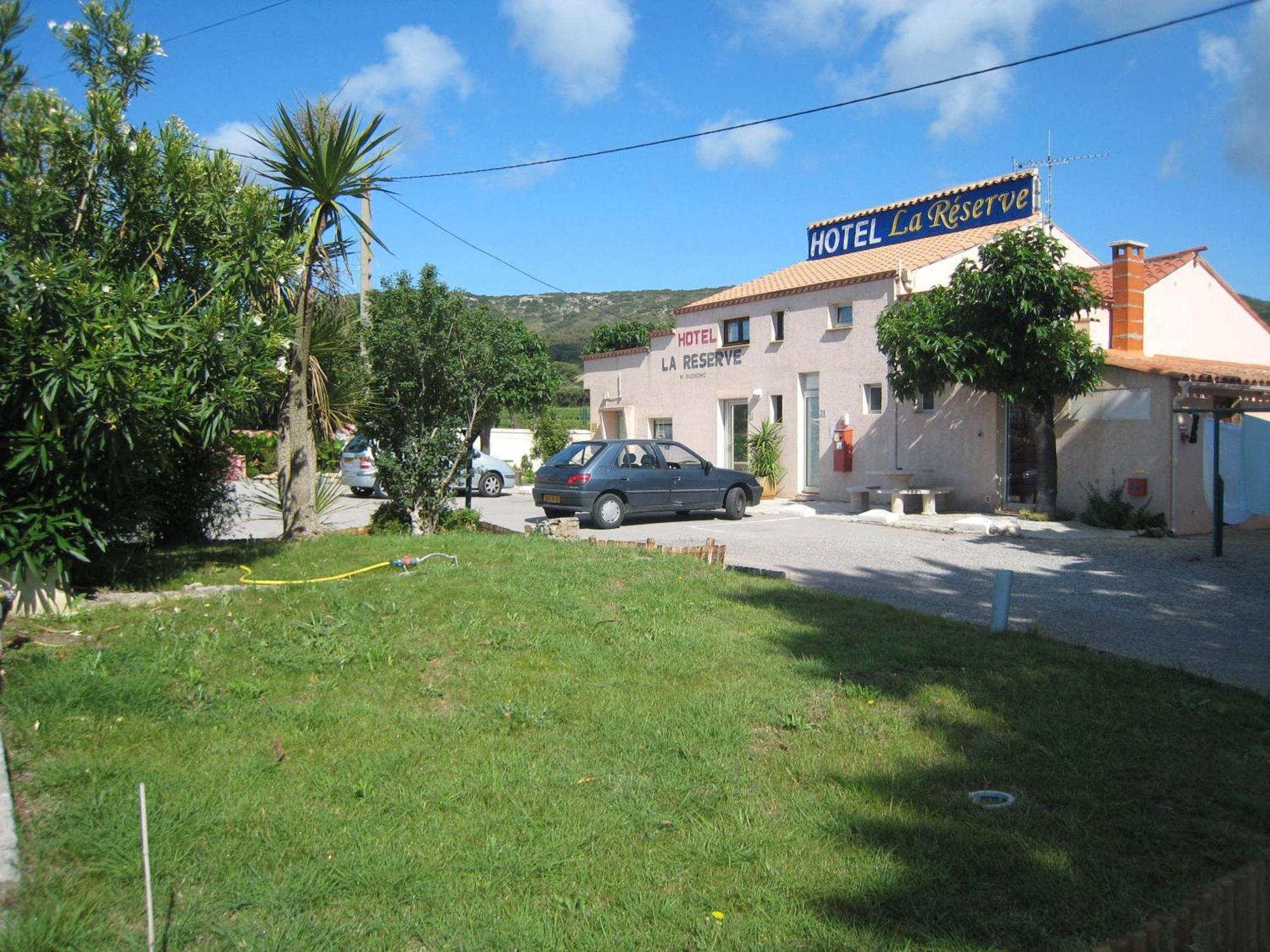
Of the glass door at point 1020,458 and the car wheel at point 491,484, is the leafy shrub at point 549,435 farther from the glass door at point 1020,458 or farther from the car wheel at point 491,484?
the glass door at point 1020,458

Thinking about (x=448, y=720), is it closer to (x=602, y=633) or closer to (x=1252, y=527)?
(x=602, y=633)

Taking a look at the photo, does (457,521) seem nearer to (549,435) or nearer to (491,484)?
(491,484)

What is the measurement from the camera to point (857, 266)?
A: 77.4 ft

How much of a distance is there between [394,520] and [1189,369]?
13098 millimetres

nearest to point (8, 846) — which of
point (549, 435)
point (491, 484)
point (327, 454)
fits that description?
point (327, 454)

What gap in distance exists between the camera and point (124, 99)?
321 inches

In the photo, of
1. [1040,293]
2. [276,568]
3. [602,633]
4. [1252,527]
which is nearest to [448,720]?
[602,633]

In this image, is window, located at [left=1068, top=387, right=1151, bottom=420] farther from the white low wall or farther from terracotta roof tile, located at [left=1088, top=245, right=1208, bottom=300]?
the white low wall

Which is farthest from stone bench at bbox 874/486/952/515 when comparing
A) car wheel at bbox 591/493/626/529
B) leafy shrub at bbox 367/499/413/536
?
leafy shrub at bbox 367/499/413/536

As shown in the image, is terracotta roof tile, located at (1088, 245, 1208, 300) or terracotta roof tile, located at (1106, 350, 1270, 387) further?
terracotta roof tile, located at (1088, 245, 1208, 300)

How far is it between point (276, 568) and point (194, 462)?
2.16 m

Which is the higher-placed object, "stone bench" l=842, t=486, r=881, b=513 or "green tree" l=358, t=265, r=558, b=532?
"green tree" l=358, t=265, r=558, b=532

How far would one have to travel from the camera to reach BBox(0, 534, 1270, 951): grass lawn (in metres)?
3.46

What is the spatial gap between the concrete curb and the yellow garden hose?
4.05 m
